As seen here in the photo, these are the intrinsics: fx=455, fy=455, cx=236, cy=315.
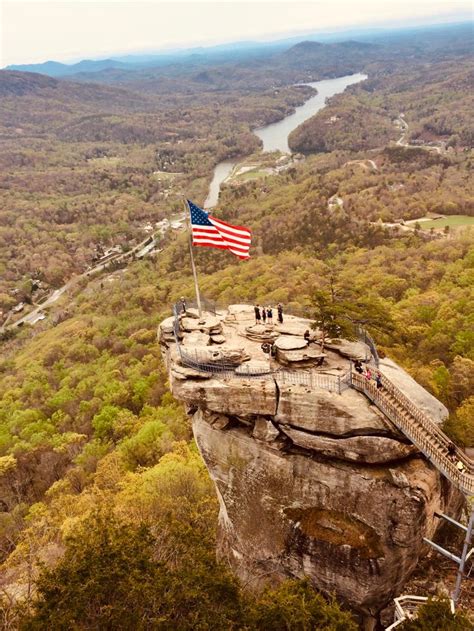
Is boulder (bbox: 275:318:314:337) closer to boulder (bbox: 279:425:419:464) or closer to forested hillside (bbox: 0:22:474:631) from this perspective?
forested hillside (bbox: 0:22:474:631)

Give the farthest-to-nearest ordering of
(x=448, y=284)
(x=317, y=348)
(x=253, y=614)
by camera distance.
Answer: (x=448, y=284) → (x=317, y=348) → (x=253, y=614)

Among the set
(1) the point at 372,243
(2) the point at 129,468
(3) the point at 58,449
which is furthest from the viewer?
(1) the point at 372,243

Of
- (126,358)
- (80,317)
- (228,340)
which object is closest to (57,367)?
(126,358)

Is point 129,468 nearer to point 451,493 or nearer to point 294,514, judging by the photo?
→ point 294,514

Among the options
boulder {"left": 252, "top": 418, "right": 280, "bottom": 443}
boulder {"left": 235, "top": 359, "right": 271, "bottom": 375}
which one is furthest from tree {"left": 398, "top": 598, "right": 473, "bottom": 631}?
boulder {"left": 235, "top": 359, "right": 271, "bottom": 375}

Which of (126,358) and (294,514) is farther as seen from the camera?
(126,358)

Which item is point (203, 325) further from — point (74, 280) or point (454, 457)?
point (74, 280)
